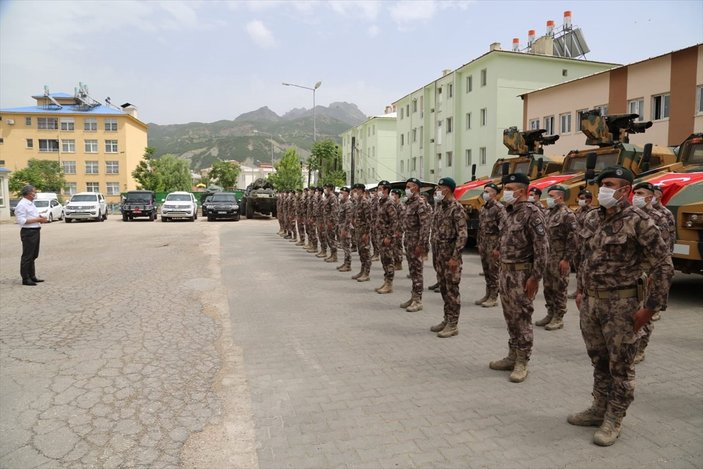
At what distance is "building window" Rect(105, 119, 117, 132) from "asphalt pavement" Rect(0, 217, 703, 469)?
64185mm

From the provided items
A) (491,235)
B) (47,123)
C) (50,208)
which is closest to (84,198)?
(50,208)

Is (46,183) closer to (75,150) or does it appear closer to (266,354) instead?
Result: (75,150)

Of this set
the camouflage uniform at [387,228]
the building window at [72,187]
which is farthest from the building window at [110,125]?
the camouflage uniform at [387,228]

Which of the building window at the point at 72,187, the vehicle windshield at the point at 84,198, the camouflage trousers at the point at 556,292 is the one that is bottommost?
the camouflage trousers at the point at 556,292

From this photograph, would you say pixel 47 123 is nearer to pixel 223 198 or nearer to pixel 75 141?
pixel 75 141

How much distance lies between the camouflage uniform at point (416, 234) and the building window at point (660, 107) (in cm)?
1694

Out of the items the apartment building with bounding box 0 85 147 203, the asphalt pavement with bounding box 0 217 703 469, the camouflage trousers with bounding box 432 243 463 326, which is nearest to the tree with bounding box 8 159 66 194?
the apartment building with bounding box 0 85 147 203

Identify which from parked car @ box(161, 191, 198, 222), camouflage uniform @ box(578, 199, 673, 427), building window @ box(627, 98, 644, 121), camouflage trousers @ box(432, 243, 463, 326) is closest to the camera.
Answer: camouflage uniform @ box(578, 199, 673, 427)

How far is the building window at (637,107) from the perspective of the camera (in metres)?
20.9

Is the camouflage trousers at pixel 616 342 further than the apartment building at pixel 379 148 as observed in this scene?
No

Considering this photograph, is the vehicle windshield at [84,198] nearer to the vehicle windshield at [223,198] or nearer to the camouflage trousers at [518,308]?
the vehicle windshield at [223,198]

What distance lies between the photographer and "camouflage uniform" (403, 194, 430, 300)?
7.44 meters

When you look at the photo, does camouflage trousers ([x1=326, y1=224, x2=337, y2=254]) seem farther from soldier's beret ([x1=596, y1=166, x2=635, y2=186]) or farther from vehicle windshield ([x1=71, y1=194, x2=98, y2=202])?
vehicle windshield ([x1=71, y1=194, x2=98, y2=202])

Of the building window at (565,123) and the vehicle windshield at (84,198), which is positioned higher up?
the building window at (565,123)
